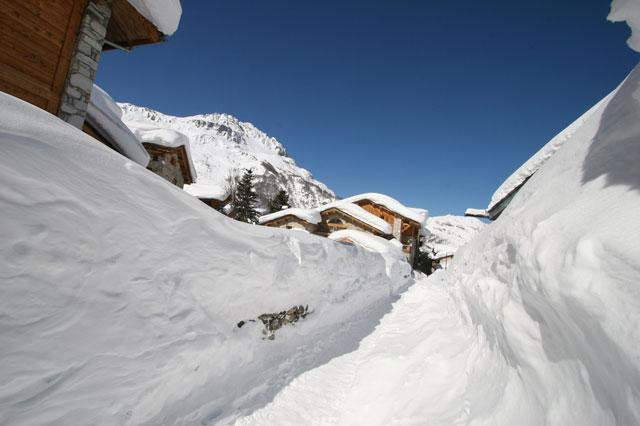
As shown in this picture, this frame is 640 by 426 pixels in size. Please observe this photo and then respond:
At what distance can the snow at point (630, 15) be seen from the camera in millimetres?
1444

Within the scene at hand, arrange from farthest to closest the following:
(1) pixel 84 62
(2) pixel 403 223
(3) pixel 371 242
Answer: (2) pixel 403 223 < (3) pixel 371 242 < (1) pixel 84 62

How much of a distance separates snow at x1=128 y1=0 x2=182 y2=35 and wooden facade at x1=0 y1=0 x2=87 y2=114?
0.99 metres

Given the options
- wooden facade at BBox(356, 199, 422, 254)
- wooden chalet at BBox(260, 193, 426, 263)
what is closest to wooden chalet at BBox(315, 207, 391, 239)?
wooden chalet at BBox(260, 193, 426, 263)

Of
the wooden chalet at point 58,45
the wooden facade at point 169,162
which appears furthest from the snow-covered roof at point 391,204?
the wooden chalet at point 58,45

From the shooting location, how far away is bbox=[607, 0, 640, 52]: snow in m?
1.44

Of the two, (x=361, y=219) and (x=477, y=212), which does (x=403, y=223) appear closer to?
(x=361, y=219)

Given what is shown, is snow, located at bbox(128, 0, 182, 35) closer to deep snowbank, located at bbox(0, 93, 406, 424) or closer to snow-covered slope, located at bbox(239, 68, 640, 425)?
deep snowbank, located at bbox(0, 93, 406, 424)

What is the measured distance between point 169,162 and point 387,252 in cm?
1145

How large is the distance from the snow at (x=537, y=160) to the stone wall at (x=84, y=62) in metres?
8.69

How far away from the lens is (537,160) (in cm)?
659

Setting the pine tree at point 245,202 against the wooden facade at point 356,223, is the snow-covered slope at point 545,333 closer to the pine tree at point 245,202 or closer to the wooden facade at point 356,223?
the wooden facade at point 356,223

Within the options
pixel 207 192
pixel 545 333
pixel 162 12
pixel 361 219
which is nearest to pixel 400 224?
pixel 361 219

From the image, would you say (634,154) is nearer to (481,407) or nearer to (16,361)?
(481,407)

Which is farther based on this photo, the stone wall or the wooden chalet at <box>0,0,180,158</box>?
the stone wall
